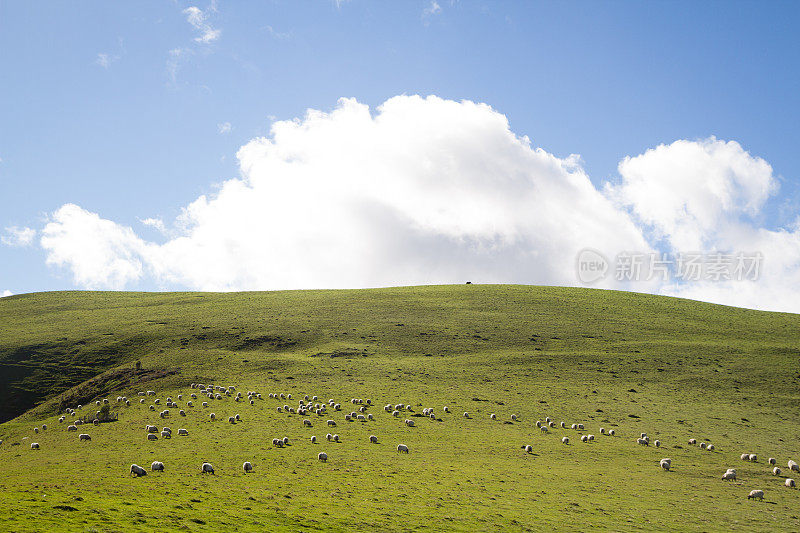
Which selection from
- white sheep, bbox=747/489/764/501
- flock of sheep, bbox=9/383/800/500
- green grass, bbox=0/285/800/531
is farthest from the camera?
flock of sheep, bbox=9/383/800/500

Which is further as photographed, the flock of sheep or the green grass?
the flock of sheep

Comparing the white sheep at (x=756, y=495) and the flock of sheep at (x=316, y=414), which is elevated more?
the white sheep at (x=756, y=495)

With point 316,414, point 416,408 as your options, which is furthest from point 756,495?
point 316,414

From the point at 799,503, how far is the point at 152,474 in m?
28.7

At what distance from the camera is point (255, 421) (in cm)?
3666

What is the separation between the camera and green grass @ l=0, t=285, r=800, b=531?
19.5 meters

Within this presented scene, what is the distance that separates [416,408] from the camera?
141 feet

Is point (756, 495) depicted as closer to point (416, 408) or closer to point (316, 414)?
point (416, 408)

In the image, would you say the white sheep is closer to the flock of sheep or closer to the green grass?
the flock of sheep

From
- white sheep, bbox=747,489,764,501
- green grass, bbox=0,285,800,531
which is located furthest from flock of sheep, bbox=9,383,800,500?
green grass, bbox=0,285,800,531

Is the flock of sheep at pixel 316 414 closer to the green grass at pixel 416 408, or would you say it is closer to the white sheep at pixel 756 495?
the white sheep at pixel 756 495

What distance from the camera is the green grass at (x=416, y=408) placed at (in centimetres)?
1950

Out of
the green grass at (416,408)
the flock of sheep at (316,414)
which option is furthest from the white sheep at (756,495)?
the green grass at (416,408)

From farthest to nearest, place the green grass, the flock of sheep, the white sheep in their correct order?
the flock of sheep
the white sheep
the green grass
